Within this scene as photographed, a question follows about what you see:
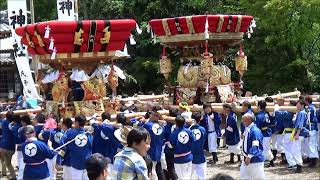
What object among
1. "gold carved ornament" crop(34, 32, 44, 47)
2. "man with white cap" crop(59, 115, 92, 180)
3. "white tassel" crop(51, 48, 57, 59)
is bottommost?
"man with white cap" crop(59, 115, 92, 180)

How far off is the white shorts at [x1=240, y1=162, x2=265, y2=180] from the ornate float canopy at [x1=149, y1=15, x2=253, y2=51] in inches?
285

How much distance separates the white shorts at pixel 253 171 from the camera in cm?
814

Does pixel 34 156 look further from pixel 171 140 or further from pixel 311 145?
pixel 311 145

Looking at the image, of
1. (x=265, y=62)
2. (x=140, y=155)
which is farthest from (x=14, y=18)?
(x=140, y=155)

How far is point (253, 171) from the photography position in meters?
8.18

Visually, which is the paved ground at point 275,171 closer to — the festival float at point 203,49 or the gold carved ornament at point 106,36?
the gold carved ornament at point 106,36

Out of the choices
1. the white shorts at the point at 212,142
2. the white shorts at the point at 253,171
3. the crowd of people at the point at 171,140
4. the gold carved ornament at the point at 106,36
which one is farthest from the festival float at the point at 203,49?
the white shorts at the point at 253,171

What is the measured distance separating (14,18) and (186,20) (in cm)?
688

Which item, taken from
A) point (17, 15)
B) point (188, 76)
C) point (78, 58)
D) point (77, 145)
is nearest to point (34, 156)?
point (77, 145)

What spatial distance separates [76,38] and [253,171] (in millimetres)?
5843

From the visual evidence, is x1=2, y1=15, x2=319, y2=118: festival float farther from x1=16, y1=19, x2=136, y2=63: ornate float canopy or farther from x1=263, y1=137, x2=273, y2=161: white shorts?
x1=263, y1=137, x2=273, y2=161: white shorts

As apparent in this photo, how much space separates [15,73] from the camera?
88.3 feet

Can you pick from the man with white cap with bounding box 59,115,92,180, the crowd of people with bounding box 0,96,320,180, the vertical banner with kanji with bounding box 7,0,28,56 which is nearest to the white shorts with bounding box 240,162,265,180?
the crowd of people with bounding box 0,96,320,180

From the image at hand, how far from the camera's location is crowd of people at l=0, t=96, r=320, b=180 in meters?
8.00
